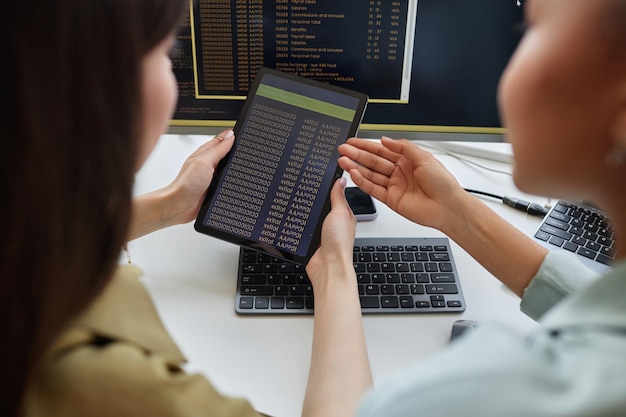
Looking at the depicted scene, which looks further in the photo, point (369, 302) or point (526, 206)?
point (526, 206)

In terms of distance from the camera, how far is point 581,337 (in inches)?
20.3

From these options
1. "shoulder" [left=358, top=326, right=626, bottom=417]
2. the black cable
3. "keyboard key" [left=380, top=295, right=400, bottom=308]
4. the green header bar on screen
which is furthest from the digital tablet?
"shoulder" [left=358, top=326, right=626, bottom=417]

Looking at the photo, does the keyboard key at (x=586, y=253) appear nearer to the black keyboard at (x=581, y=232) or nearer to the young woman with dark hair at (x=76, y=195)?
the black keyboard at (x=581, y=232)

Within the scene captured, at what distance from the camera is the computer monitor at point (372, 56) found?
1000mm

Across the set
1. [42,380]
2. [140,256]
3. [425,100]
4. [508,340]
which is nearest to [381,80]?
[425,100]

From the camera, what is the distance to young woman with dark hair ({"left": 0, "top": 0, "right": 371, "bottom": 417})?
1.47ft

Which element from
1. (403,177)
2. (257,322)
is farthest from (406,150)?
(257,322)

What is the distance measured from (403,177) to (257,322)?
323 mm

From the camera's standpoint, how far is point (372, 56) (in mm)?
1039

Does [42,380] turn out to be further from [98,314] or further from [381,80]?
[381,80]

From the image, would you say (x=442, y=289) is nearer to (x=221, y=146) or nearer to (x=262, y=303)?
(x=262, y=303)

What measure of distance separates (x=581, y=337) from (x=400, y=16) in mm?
626

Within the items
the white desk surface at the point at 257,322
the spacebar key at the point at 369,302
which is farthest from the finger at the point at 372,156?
the spacebar key at the point at 369,302

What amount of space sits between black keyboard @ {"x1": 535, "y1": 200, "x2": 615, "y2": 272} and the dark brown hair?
0.73 meters
